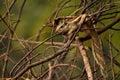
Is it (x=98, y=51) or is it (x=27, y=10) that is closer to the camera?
(x=98, y=51)

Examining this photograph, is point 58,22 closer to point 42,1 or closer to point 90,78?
point 90,78

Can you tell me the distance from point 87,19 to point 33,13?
9.38ft

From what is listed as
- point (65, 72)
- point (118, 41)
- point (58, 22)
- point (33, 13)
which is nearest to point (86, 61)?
point (58, 22)

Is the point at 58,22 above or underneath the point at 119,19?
above

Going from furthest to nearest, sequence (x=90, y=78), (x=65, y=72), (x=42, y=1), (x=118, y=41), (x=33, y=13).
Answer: (x=33, y=13) < (x=42, y=1) < (x=118, y=41) < (x=65, y=72) < (x=90, y=78)

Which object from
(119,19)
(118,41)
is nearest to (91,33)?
(119,19)

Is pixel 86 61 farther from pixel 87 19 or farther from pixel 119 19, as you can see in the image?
pixel 119 19

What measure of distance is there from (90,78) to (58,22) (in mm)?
251

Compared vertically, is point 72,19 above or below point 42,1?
above

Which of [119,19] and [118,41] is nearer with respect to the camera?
[119,19]

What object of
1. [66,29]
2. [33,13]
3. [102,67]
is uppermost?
[66,29]

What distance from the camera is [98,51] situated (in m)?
1.13

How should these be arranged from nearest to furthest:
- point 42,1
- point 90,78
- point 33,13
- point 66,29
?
point 90,78
point 66,29
point 42,1
point 33,13

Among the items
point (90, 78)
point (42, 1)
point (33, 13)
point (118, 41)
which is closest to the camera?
point (90, 78)
